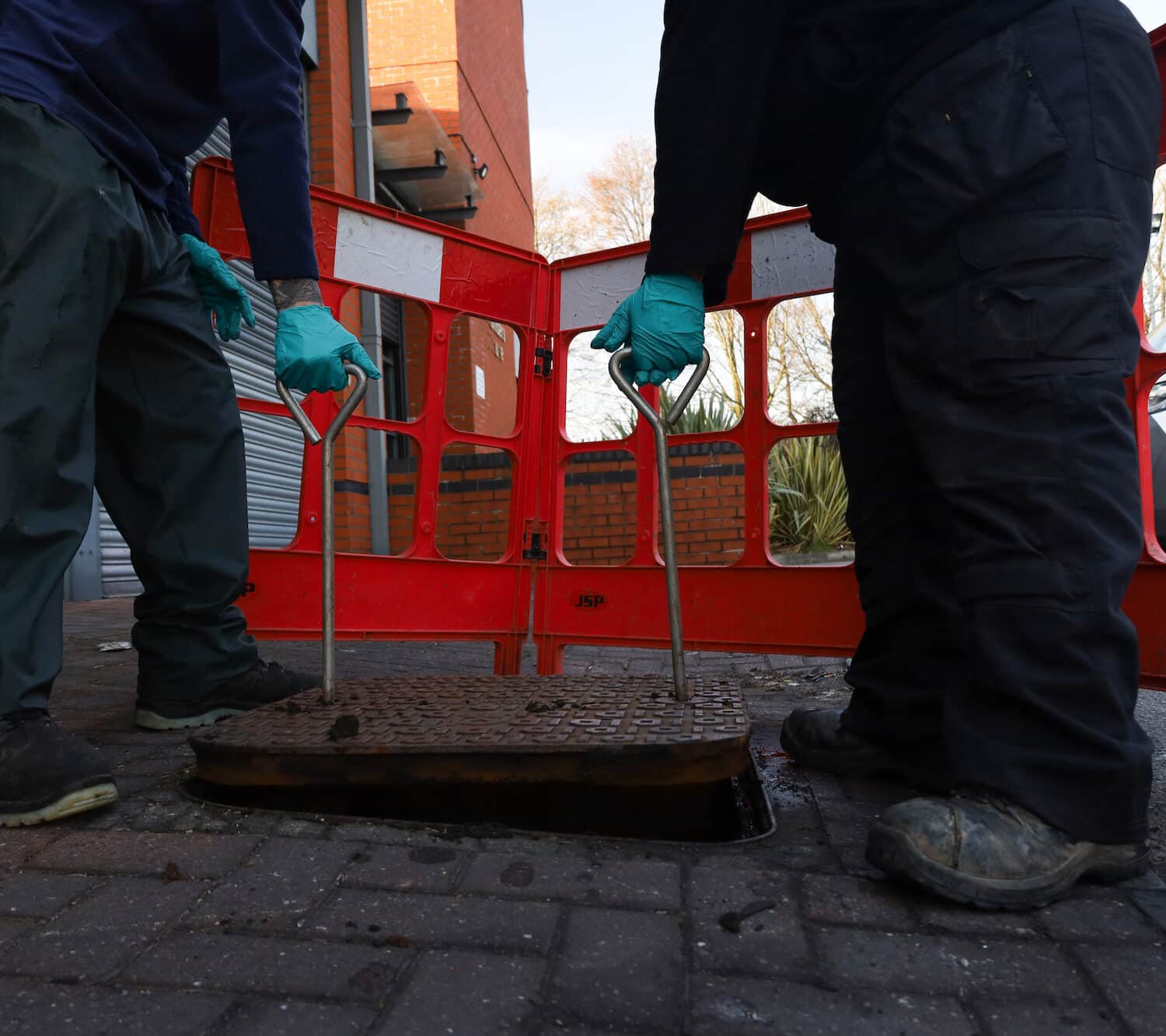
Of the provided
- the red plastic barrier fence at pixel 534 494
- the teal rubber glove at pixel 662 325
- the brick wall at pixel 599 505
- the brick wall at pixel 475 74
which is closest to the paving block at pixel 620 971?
the teal rubber glove at pixel 662 325

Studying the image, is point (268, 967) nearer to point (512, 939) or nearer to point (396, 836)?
point (512, 939)

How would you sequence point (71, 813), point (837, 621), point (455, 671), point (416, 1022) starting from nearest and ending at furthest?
point (416, 1022), point (71, 813), point (837, 621), point (455, 671)

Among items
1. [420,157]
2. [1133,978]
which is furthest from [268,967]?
[420,157]

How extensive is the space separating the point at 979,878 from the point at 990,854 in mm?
37

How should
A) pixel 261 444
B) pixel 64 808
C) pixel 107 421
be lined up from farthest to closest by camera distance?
pixel 261 444
pixel 107 421
pixel 64 808

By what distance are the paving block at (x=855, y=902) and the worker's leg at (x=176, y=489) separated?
5.25 feet

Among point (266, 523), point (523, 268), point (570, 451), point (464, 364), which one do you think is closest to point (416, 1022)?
point (570, 451)

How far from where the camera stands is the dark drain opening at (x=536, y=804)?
1.78 metres

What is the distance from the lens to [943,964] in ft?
3.59

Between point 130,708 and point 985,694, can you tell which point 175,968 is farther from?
point 130,708

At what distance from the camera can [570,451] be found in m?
3.38

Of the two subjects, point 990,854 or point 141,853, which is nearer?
point 990,854

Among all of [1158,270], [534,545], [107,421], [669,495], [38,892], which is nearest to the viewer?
[38,892]

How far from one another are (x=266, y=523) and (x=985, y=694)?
735cm
